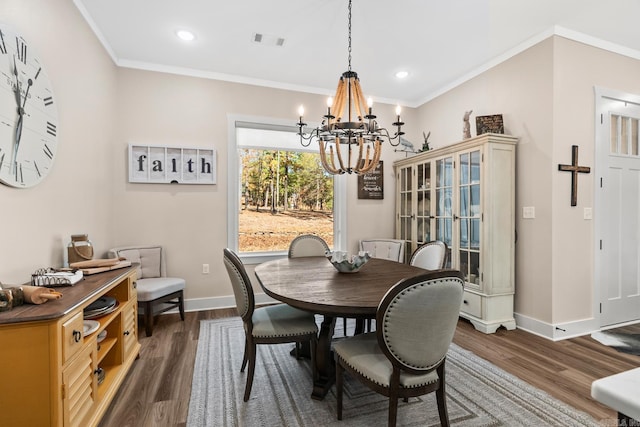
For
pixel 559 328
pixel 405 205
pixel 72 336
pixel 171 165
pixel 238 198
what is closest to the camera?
pixel 72 336

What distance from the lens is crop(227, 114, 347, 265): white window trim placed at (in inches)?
151

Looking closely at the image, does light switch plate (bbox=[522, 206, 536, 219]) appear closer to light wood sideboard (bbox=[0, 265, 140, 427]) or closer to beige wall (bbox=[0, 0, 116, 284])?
light wood sideboard (bbox=[0, 265, 140, 427])

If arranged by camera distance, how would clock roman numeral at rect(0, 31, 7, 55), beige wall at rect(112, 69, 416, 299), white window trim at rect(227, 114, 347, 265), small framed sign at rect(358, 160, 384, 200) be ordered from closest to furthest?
1. clock roman numeral at rect(0, 31, 7, 55)
2. beige wall at rect(112, 69, 416, 299)
3. white window trim at rect(227, 114, 347, 265)
4. small framed sign at rect(358, 160, 384, 200)

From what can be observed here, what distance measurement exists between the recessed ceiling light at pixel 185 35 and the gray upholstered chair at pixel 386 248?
3050mm

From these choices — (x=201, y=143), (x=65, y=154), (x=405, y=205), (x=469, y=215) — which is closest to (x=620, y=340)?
(x=469, y=215)

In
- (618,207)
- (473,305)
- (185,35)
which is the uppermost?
(185,35)

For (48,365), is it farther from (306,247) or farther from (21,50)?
(306,247)

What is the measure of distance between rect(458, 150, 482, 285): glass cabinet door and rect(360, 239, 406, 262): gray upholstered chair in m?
0.83

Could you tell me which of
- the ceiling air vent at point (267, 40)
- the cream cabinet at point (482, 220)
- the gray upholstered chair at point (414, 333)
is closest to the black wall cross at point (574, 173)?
the cream cabinet at point (482, 220)

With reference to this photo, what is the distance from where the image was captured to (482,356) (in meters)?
2.57

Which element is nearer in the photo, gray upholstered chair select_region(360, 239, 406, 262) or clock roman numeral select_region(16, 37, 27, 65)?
clock roman numeral select_region(16, 37, 27, 65)

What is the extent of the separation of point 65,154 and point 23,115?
568 mm

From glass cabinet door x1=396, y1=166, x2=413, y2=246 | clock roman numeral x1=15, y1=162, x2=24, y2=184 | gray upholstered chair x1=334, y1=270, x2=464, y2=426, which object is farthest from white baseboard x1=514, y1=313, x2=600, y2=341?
clock roman numeral x1=15, y1=162, x2=24, y2=184

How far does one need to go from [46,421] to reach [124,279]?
1.08 meters
